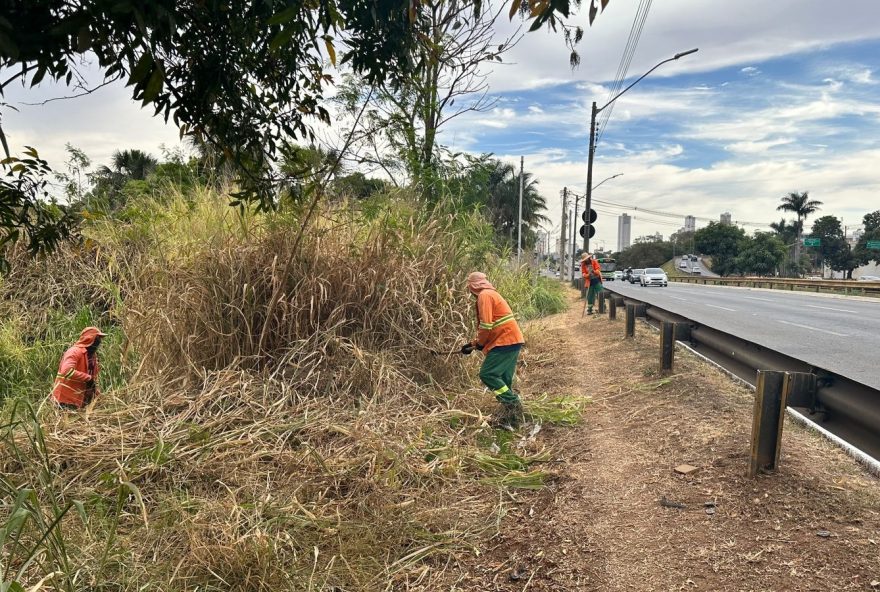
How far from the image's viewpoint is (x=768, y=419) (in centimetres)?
362

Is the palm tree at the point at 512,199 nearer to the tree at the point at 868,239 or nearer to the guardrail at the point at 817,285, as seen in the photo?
the guardrail at the point at 817,285

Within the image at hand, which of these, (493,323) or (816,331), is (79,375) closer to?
(493,323)

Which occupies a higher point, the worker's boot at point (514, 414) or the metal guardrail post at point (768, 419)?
the metal guardrail post at point (768, 419)

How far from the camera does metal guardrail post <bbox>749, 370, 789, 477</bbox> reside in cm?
359

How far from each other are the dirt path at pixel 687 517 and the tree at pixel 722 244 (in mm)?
75335

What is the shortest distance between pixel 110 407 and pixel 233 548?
2.37 meters

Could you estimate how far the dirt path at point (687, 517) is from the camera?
2.85 m

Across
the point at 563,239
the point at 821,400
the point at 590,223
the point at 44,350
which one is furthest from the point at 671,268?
the point at 821,400

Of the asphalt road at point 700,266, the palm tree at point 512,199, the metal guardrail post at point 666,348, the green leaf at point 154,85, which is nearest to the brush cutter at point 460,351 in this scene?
the metal guardrail post at point 666,348

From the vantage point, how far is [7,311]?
7.79 m

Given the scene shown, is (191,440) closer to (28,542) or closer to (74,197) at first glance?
(28,542)

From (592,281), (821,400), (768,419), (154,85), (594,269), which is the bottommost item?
(768,419)

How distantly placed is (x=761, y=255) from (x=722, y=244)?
7739 mm

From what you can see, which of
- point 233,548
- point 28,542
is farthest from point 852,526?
point 28,542
